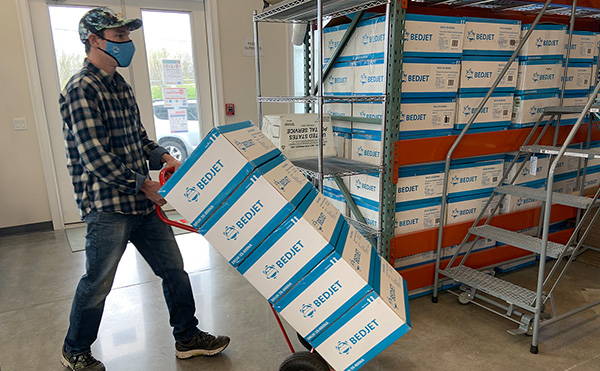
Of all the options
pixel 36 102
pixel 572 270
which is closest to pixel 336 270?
pixel 572 270

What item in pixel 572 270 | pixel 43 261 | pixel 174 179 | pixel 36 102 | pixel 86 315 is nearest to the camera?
pixel 174 179

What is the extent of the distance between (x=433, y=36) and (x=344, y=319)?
175cm

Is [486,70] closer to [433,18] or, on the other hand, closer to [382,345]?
[433,18]

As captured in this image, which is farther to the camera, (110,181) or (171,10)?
(171,10)

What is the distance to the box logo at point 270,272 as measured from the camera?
4.56 feet

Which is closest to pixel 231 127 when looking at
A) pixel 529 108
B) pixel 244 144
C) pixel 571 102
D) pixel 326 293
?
pixel 244 144

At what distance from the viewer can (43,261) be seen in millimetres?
3398

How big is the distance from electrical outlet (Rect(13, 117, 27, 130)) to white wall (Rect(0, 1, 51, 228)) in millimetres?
30

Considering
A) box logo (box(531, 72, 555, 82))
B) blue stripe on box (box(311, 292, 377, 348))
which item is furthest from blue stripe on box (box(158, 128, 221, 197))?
box logo (box(531, 72, 555, 82))

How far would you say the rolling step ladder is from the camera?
2.06m

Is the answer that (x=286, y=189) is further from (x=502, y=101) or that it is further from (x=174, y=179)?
(x=502, y=101)

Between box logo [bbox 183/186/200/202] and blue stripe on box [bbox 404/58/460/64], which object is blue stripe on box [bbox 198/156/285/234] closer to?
box logo [bbox 183/186/200/202]

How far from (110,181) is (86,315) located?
69 centimetres

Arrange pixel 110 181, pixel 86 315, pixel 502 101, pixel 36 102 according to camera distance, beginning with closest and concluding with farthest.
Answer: pixel 110 181 < pixel 86 315 < pixel 502 101 < pixel 36 102
